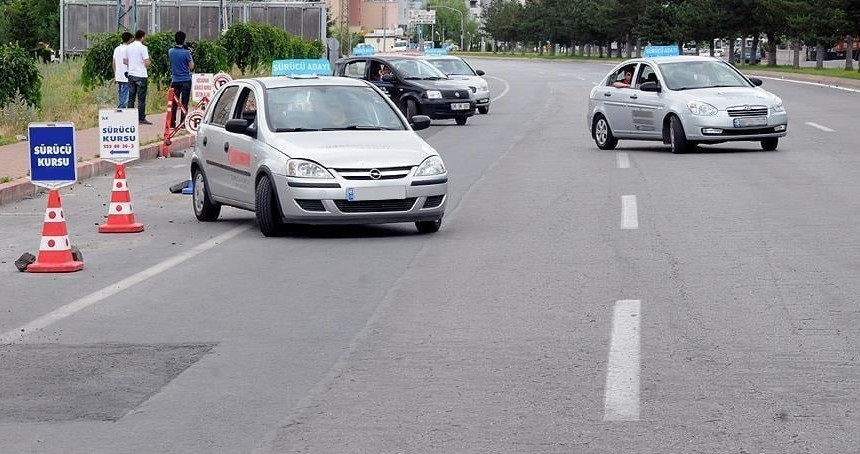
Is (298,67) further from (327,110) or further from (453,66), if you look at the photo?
(327,110)

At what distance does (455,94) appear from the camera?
33.1 meters

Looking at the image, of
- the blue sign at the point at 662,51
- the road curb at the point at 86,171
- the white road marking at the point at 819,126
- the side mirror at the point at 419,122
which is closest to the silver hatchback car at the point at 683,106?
the white road marking at the point at 819,126

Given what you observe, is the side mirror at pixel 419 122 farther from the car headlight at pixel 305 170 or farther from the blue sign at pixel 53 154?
the blue sign at pixel 53 154

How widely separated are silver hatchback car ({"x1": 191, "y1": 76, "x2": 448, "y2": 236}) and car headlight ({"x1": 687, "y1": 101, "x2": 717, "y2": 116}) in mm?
8345

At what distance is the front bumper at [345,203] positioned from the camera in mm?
13266

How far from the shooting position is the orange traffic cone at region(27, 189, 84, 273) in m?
11.8

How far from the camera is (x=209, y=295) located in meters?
10.4

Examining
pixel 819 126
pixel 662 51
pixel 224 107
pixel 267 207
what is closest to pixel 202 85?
pixel 224 107

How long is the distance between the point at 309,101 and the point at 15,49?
1553cm

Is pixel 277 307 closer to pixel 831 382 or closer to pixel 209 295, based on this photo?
pixel 209 295

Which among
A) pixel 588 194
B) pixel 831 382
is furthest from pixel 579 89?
pixel 831 382

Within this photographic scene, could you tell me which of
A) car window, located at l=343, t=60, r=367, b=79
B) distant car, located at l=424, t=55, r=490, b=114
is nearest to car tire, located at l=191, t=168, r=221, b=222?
car window, located at l=343, t=60, r=367, b=79

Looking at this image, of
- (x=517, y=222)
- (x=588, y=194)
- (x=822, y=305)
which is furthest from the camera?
(x=588, y=194)

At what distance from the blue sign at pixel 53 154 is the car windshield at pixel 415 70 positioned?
2161cm
